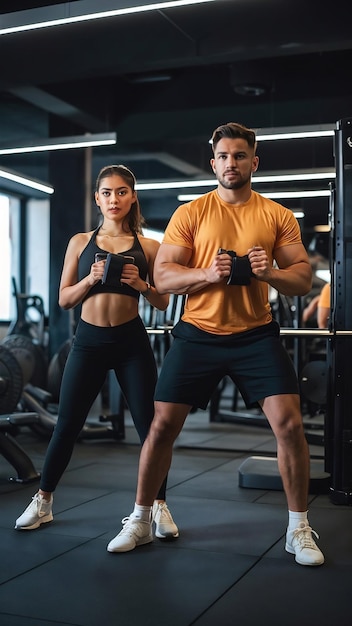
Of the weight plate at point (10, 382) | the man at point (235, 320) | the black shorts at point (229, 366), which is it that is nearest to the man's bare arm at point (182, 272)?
the man at point (235, 320)

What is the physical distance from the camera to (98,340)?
2965 millimetres

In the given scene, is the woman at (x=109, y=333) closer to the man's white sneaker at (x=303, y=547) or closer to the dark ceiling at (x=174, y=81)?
the man's white sneaker at (x=303, y=547)

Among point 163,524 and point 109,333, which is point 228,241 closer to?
point 109,333


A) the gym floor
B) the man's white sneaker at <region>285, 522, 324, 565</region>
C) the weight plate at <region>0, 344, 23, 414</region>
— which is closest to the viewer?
the gym floor

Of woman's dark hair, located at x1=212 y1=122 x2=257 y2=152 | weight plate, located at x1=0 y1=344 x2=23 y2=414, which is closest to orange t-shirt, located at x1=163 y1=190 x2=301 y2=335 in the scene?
woman's dark hair, located at x1=212 y1=122 x2=257 y2=152

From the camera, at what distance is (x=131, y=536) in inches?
109

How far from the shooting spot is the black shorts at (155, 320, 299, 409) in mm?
2629

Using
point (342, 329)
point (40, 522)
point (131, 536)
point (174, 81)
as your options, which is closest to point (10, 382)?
point (40, 522)

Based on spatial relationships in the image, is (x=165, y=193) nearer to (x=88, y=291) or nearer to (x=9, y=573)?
(x=88, y=291)

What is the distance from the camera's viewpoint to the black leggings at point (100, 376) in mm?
2955

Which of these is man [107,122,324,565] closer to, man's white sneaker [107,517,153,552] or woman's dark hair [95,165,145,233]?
man's white sneaker [107,517,153,552]

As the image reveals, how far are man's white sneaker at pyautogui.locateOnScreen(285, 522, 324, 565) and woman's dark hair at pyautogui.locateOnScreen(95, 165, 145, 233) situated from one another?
1329mm

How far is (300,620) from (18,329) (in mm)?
6004

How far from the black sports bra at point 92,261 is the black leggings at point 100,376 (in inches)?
5.0
